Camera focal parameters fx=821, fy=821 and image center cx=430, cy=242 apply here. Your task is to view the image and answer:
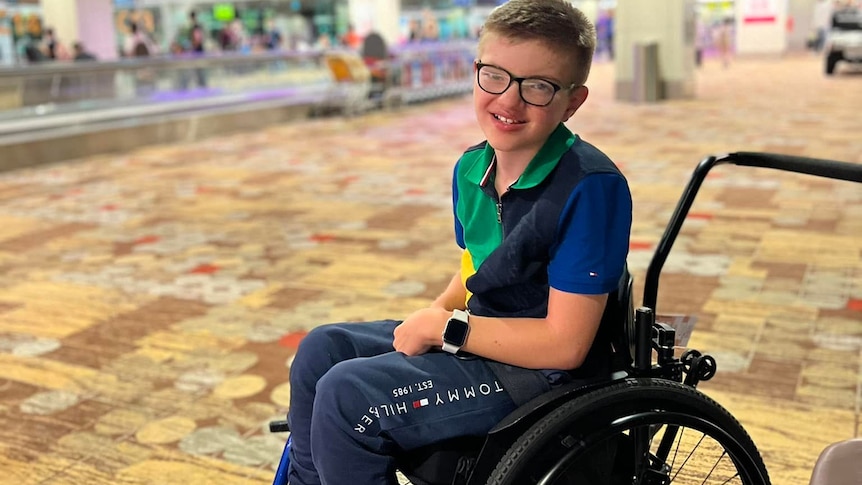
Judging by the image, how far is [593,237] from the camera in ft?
4.08

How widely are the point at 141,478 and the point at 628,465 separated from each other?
142 centimetres

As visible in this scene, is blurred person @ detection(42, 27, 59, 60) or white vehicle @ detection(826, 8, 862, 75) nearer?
blurred person @ detection(42, 27, 59, 60)

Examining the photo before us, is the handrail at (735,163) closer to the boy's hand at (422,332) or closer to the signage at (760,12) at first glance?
the boy's hand at (422,332)

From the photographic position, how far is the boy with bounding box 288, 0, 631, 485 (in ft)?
4.08

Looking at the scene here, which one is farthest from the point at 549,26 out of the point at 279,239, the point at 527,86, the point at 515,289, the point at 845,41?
the point at 845,41

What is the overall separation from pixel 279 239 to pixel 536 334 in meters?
3.65

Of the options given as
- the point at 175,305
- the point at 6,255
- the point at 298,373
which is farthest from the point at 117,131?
the point at 298,373

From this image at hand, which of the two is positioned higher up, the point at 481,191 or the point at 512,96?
the point at 512,96

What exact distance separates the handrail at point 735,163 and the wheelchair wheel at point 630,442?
0.74ft

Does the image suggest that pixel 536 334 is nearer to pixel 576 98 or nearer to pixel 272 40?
pixel 576 98

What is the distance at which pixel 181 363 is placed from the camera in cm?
297

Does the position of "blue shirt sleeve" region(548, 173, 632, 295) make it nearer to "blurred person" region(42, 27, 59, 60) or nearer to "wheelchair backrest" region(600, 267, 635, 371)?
"wheelchair backrest" region(600, 267, 635, 371)

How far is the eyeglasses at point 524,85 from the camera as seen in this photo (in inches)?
49.9

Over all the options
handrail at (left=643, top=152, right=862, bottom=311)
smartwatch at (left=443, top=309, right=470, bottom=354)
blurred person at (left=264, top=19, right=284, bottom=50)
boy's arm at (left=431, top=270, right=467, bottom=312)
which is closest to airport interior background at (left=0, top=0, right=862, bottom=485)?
handrail at (left=643, top=152, right=862, bottom=311)
